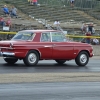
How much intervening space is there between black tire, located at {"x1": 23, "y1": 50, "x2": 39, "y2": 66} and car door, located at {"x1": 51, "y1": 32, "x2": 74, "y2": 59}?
108 centimetres

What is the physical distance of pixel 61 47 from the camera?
23.2m

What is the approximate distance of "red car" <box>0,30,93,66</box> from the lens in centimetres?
2194

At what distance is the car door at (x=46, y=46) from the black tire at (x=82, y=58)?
160cm

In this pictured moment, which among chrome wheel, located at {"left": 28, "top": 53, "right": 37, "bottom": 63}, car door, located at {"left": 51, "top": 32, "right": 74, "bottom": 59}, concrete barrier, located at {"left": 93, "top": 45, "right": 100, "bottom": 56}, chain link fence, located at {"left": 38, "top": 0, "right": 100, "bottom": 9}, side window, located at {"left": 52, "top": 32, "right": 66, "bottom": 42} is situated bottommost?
concrete barrier, located at {"left": 93, "top": 45, "right": 100, "bottom": 56}

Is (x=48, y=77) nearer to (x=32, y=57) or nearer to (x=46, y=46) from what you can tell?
(x=32, y=57)

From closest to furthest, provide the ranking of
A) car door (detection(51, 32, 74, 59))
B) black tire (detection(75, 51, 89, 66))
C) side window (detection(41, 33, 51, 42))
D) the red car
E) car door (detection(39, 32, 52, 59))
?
1. the red car
2. car door (detection(39, 32, 52, 59))
3. side window (detection(41, 33, 51, 42))
4. car door (detection(51, 32, 74, 59))
5. black tire (detection(75, 51, 89, 66))

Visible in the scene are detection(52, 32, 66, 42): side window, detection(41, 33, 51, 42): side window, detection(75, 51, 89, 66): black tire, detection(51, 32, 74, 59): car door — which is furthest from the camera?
detection(75, 51, 89, 66): black tire

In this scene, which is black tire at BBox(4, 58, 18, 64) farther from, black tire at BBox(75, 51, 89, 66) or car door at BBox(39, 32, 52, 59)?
black tire at BBox(75, 51, 89, 66)

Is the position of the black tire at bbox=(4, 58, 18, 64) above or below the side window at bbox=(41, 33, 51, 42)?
below

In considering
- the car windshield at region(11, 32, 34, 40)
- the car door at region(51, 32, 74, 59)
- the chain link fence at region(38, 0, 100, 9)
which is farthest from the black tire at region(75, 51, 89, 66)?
the chain link fence at region(38, 0, 100, 9)

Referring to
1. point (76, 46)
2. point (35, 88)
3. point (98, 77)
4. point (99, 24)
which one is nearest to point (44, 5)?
A: point (99, 24)

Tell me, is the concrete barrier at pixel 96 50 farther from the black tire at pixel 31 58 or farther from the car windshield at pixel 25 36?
the black tire at pixel 31 58

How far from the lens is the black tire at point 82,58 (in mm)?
23844

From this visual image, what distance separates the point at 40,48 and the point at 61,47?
1172 millimetres
